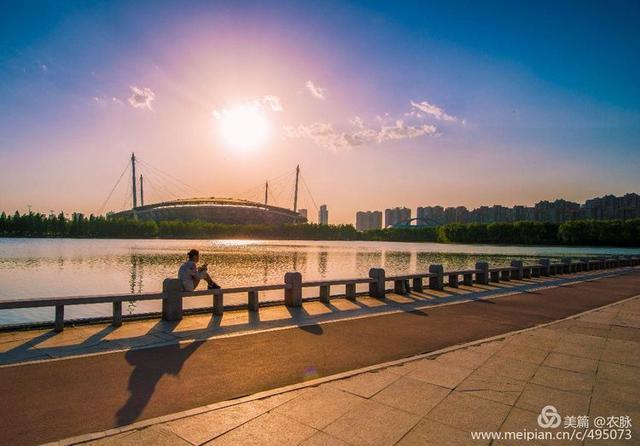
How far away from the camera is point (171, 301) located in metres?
10.6

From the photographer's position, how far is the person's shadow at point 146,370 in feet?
17.5

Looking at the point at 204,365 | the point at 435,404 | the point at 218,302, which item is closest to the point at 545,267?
the point at 218,302

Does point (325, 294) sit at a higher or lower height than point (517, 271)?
higher

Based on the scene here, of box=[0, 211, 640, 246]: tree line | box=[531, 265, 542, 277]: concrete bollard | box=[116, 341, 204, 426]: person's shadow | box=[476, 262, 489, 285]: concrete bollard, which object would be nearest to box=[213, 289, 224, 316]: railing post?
box=[116, 341, 204, 426]: person's shadow

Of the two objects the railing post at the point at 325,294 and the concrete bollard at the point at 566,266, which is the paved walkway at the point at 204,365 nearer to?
the railing post at the point at 325,294

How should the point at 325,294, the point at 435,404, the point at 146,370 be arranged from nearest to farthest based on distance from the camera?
1. the point at 435,404
2. the point at 146,370
3. the point at 325,294

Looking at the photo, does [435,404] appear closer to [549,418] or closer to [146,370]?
[549,418]

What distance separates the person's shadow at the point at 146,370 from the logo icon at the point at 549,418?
4796 millimetres

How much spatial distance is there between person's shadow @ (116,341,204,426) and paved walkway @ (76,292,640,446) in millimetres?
610

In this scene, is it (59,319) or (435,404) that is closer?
(435,404)

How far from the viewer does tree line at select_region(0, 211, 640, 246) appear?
13175 centimetres

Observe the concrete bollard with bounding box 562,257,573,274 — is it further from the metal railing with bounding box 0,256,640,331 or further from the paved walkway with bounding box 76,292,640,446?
the paved walkway with bounding box 76,292,640,446

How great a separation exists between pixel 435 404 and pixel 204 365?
369cm

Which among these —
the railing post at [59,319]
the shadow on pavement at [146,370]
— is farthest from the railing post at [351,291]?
the railing post at [59,319]
